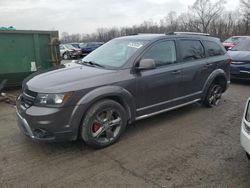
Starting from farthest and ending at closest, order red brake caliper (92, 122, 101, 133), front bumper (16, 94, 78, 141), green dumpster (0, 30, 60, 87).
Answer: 1. green dumpster (0, 30, 60, 87)
2. red brake caliper (92, 122, 101, 133)
3. front bumper (16, 94, 78, 141)

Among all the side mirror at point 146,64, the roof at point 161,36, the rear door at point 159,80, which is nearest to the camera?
the side mirror at point 146,64

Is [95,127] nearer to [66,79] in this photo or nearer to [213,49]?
[66,79]

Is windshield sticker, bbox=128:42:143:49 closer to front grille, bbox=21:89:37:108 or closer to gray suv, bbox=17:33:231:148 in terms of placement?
gray suv, bbox=17:33:231:148

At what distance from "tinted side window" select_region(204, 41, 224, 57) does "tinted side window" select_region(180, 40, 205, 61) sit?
8.6 inches

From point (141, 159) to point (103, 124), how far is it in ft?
2.56

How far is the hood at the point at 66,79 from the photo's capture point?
367 cm

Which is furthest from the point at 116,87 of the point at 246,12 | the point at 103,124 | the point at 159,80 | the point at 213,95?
the point at 246,12

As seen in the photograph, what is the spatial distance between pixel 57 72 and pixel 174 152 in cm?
217

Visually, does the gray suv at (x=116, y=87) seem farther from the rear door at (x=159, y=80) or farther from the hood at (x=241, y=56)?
the hood at (x=241, y=56)

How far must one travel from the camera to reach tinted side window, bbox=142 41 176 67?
4.66 metres

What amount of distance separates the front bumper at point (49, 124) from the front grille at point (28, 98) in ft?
0.34

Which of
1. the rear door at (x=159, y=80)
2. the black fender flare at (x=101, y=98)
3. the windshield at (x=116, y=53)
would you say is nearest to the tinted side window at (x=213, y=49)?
the rear door at (x=159, y=80)

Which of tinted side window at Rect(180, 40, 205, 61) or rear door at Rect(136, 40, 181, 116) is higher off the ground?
tinted side window at Rect(180, 40, 205, 61)

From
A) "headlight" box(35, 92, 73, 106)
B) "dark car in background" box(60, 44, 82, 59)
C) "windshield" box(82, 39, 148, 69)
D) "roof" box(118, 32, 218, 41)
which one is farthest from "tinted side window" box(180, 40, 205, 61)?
"dark car in background" box(60, 44, 82, 59)
